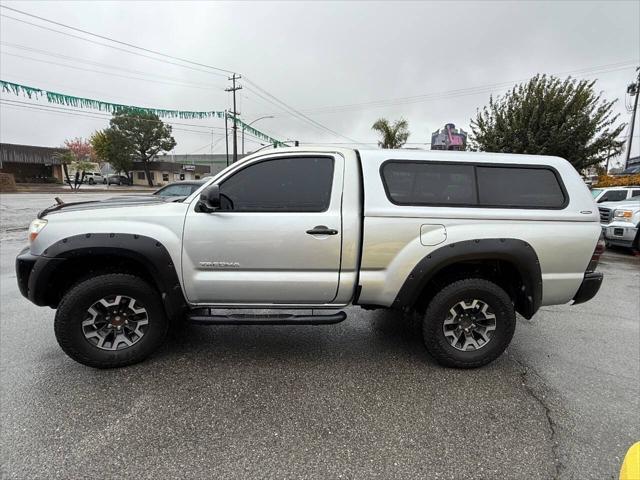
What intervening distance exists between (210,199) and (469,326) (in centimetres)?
243

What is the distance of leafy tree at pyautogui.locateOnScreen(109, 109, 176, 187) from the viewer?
1977 inches

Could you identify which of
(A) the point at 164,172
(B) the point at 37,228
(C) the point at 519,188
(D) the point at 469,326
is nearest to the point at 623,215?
(C) the point at 519,188

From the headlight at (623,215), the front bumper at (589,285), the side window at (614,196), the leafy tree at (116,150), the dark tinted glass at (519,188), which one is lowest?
the front bumper at (589,285)

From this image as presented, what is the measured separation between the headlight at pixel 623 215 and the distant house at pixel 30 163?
57829mm

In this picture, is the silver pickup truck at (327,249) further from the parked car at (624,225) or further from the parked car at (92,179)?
the parked car at (92,179)

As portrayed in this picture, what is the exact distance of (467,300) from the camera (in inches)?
118

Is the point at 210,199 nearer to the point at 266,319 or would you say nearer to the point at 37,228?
the point at 266,319

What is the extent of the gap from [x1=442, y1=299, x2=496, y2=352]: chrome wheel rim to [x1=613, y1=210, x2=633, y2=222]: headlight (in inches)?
328

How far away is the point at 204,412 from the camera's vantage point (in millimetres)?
2484

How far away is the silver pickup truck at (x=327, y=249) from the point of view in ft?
9.34

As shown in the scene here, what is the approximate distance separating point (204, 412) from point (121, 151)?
192ft

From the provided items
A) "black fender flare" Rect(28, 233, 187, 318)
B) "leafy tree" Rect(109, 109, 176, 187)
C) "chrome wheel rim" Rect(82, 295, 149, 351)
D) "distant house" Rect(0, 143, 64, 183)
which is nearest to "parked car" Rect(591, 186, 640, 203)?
"black fender flare" Rect(28, 233, 187, 318)

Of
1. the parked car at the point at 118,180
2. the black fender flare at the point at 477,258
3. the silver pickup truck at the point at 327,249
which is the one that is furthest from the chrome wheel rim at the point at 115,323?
the parked car at the point at 118,180

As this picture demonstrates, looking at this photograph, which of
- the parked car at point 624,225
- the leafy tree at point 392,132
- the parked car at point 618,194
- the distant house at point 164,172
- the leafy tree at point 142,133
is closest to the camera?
the parked car at point 624,225
